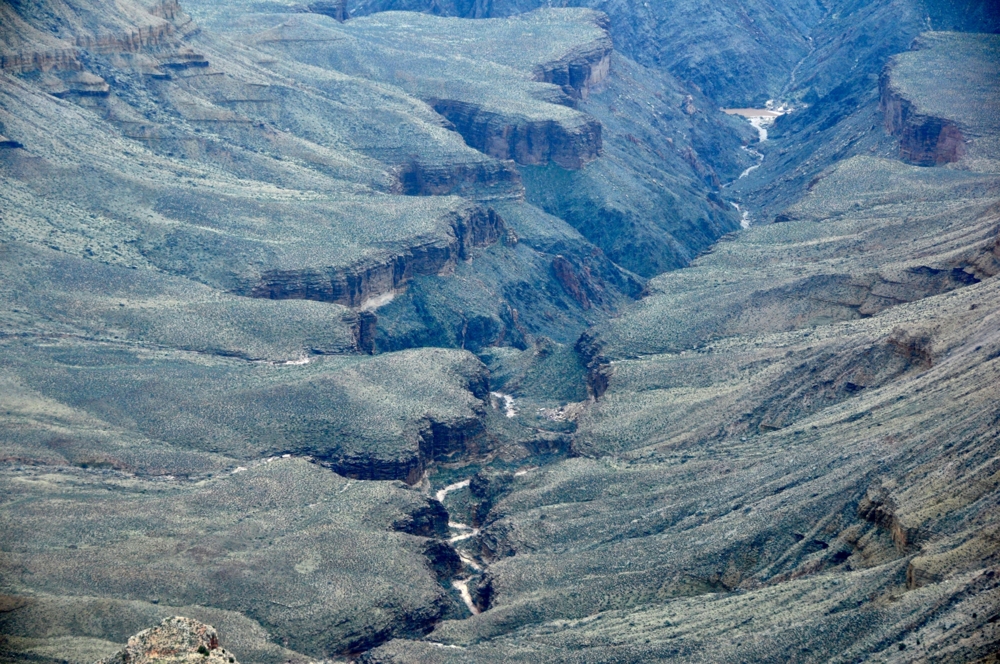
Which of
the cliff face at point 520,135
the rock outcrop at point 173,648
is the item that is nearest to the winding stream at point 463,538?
the rock outcrop at point 173,648

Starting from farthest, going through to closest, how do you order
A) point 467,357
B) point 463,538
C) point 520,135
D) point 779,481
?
point 520,135 < point 467,357 < point 463,538 < point 779,481

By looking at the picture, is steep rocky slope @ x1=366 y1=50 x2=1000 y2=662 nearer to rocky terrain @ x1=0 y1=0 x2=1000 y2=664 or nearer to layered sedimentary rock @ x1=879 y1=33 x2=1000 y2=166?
rocky terrain @ x1=0 y1=0 x2=1000 y2=664

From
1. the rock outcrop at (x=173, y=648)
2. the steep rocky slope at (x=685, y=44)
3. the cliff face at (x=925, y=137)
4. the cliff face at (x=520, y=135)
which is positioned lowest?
the steep rocky slope at (x=685, y=44)

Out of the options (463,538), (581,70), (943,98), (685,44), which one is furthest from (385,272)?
(685,44)

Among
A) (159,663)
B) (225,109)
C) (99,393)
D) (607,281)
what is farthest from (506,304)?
(159,663)

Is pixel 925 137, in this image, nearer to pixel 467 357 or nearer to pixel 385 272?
pixel 385 272

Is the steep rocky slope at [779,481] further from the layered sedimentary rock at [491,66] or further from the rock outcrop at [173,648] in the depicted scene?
the layered sedimentary rock at [491,66]

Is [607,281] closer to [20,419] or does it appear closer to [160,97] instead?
[160,97]
